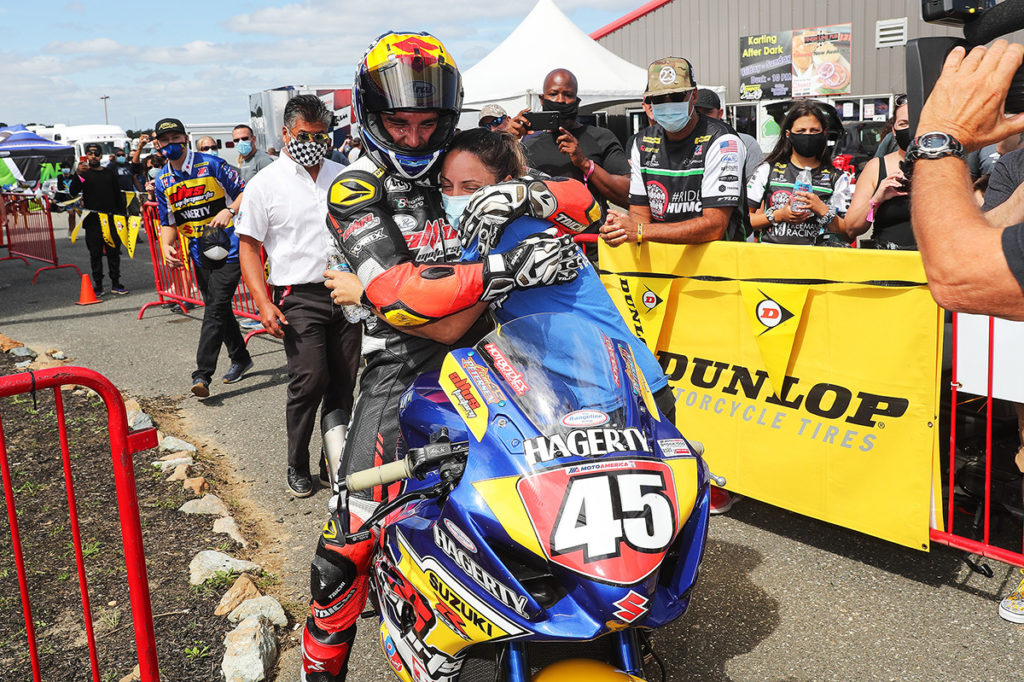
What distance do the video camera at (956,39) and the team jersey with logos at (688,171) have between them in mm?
2836

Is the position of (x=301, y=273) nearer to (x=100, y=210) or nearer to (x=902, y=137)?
(x=902, y=137)

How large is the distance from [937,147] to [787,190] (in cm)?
434

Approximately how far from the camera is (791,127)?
5.93 metres

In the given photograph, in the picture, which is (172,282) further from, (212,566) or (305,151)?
(212,566)

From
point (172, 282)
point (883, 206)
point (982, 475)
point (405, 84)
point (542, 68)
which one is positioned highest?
point (542, 68)

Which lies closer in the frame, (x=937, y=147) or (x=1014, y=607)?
(x=937, y=147)

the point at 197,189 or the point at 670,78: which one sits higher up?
the point at 670,78

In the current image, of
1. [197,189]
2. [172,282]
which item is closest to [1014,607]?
[197,189]

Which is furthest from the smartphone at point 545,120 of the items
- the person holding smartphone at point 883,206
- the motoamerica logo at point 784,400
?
the motoamerica logo at point 784,400

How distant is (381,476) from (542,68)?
18.2 m

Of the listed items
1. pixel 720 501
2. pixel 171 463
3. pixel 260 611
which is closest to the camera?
pixel 260 611

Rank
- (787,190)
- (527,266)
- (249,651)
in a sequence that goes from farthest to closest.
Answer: (787,190), (249,651), (527,266)

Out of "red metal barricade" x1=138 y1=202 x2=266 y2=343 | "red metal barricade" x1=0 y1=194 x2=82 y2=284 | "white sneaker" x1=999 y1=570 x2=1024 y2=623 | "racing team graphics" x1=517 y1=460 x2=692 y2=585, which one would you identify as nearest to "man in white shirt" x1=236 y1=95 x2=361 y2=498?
"racing team graphics" x1=517 y1=460 x2=692 y2=585

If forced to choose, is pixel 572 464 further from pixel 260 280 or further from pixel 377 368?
pixel 260 280
